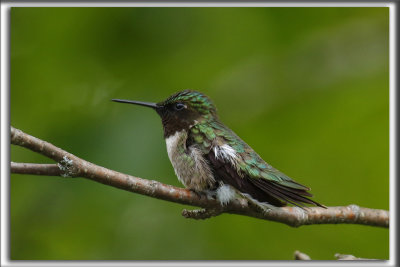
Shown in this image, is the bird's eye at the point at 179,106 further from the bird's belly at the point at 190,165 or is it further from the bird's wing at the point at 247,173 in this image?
the bird's wing at the point at 247,173

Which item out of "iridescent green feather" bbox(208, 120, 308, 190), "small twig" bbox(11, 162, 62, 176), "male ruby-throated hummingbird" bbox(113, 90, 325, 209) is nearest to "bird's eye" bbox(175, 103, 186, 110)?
"male ruby-throated hummingbird" bbox(113, 90, 325, 209)

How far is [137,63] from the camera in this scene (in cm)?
383

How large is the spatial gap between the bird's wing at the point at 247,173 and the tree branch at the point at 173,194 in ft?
0.44

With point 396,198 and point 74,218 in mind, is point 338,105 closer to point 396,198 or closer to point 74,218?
point 396,198

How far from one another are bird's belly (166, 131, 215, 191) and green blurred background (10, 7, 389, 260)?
1.06 ft

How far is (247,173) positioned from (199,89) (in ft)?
3.96

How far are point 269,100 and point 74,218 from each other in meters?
1.70

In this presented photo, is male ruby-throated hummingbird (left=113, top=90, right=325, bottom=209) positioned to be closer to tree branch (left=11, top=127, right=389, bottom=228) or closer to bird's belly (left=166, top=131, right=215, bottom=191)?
bird's belly (left=166, top=131, right=215, bottom=191)

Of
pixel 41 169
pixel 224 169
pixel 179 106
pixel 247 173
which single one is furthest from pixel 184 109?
pixel 41 169

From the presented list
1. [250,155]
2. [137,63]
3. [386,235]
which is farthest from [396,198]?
[137,63]

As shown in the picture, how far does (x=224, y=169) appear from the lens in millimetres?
3080

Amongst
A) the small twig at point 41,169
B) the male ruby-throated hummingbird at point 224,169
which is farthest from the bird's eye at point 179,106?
the small twig at point 41,169

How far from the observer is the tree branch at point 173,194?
2414mm

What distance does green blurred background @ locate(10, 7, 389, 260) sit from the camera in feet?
11.8
